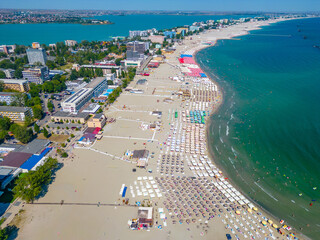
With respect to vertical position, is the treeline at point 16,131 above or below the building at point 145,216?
above

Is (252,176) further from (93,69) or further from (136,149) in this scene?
(93,69)

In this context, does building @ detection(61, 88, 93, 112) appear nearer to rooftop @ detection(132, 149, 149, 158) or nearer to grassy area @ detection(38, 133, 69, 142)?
grassy area @ detection(38, 133, 69, 142)

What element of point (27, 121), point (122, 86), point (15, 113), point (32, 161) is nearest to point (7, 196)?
point (32, 161)

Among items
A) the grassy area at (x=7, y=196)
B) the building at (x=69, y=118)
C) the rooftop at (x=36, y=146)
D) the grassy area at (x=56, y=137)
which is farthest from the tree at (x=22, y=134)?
the grassy area at (x=7, y=196)

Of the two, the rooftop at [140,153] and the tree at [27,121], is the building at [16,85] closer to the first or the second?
the tree at [27,121]

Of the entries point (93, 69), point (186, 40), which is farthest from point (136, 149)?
point (186, 40)

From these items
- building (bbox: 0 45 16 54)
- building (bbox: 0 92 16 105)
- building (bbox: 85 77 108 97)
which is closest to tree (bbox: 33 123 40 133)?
Result: building (bbox: 0 92 16 105)

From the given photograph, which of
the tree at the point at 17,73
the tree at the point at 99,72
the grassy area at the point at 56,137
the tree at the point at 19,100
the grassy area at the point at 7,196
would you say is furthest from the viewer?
the tree at the point at 99,72

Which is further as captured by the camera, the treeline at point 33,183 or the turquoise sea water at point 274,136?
the turquoise sea water at point 274,136
